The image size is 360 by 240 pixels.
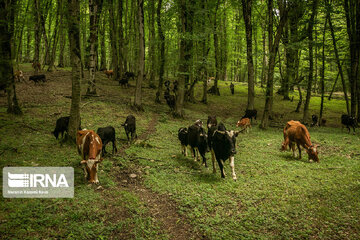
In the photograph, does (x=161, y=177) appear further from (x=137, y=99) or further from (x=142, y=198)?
(x=137, y=99)

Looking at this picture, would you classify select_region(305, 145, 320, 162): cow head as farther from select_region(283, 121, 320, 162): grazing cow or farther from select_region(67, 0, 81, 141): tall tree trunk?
select_region(67, 0, 81, 141): tall tree trunk

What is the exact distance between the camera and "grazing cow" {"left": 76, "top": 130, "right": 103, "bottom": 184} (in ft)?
21.1

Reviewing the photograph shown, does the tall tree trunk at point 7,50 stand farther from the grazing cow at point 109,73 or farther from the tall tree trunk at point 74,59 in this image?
the grazing cow at point 109,73

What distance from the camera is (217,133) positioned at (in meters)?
7.76

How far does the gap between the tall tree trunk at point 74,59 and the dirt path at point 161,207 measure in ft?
11.3

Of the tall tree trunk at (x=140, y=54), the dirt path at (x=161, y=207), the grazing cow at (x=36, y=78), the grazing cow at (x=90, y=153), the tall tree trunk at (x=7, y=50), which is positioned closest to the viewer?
the dirt path at (x=161, y=207)

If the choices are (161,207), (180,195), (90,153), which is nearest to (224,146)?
(180,195)

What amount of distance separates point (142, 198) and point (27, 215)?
2803 millimetres

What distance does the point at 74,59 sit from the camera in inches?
361

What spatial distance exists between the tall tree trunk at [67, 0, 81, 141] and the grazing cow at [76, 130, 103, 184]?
7.18 feet

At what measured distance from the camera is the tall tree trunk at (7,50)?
17.1 ft

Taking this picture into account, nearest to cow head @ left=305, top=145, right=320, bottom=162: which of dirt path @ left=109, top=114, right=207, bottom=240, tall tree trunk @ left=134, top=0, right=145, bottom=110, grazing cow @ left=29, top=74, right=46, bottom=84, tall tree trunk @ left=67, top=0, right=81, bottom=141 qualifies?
dirt path @ left=109, top=114, right=207, bottom=240

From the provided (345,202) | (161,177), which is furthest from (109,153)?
(345,202)

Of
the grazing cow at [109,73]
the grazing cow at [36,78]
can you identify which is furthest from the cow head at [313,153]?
the grazing cow at [109,73]
